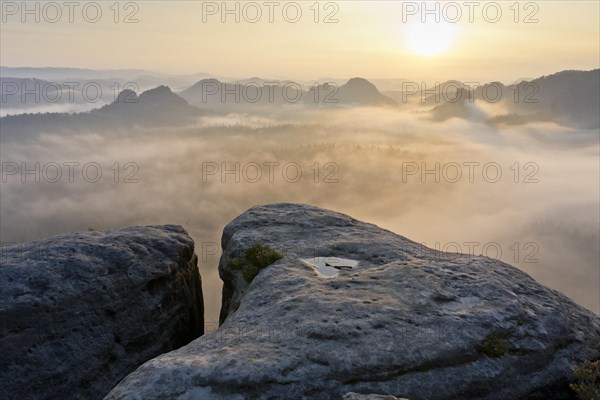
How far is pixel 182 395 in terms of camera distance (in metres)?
11.4

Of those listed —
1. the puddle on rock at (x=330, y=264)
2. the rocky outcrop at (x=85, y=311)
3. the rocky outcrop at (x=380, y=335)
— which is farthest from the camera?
the puddle on rock at (x=330, y=264)

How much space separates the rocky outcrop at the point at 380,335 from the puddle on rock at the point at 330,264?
0.08 m

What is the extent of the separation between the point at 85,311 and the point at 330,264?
9203 millimetres

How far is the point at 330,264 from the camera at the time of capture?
757 inches

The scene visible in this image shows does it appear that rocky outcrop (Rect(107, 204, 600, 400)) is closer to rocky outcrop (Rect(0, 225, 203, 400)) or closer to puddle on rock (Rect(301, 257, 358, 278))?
puddle on rock (Rect(301, 257, 358, 278))

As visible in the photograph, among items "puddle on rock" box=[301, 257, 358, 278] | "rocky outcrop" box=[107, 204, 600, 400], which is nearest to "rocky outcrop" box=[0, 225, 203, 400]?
"rocky outcrop" box=[107, 204, 600, 400]

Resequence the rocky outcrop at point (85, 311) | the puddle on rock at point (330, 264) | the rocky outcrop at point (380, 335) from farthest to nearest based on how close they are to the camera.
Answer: the puddle on rock at point (330, 264) → the rocky outcrop at point (85, 311) → the rocky outcrop at point (380, 335)

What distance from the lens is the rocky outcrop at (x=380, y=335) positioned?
1218 cm

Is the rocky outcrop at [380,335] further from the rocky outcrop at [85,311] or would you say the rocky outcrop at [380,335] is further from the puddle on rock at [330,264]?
the rocky outcrop at [85,311]

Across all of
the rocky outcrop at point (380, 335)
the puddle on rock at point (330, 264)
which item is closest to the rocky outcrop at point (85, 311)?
the rocky outcrop at point (380, 335)

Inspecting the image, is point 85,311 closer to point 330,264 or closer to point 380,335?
point 330,264

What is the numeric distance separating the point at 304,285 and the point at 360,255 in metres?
4.12

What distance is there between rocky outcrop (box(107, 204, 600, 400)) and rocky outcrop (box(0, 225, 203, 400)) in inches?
144

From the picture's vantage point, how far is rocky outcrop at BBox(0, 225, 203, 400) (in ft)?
55.4
